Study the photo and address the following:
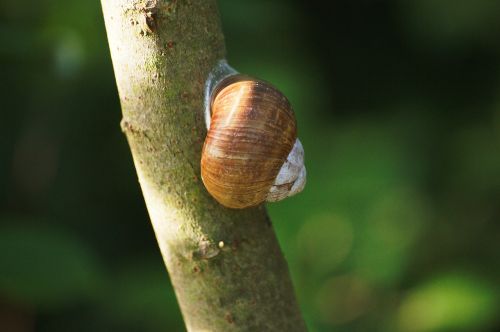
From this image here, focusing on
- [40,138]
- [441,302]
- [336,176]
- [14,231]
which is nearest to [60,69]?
[40,138]

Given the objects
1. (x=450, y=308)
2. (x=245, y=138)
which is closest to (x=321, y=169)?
(x=450, y=308)

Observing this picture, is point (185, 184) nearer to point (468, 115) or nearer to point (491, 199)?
point (491, 199)

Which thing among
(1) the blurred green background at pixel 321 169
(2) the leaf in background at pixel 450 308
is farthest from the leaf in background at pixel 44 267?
(2) the leaf in background at pixel 450 308

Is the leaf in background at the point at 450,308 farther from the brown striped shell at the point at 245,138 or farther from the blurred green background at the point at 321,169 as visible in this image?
the brown striped shell at the point at 245,138

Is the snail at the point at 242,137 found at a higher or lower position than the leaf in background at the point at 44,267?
lower

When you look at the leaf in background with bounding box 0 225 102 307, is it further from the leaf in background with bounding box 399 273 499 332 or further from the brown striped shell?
the brown striped shell
